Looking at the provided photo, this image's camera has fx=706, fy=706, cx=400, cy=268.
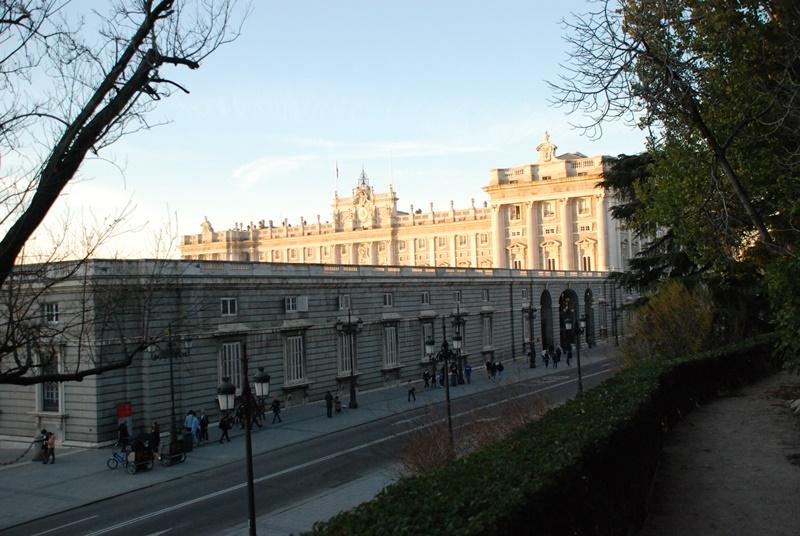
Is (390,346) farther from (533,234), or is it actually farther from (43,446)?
(533,234)

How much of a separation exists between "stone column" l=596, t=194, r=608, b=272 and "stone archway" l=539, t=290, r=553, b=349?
75.1ft

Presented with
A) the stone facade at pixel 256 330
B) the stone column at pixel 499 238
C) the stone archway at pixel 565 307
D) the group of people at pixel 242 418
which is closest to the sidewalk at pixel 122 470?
the group of people at pixel 242 418

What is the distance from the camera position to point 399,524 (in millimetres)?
6785

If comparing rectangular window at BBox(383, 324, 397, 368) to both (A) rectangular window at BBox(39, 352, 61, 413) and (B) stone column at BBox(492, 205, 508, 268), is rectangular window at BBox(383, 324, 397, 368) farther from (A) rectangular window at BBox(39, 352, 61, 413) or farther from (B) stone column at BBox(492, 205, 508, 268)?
(B) stone column at BBox(492, 205, 508, 268)

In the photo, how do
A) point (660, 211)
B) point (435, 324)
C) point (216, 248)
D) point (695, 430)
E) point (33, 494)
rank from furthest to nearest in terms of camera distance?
point (216, 248)
point (435, 324)
point (660, 211)
point (33, 494)
point (695, 430)

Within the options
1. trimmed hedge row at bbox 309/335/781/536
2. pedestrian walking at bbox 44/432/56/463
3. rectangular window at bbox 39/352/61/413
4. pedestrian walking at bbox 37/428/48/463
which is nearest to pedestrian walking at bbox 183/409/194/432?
pedestrian walking at bbox 44/432/56/463

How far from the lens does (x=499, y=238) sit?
94.3 m

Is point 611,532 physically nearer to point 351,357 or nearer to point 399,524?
point 399,524

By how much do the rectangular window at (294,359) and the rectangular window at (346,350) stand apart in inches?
115

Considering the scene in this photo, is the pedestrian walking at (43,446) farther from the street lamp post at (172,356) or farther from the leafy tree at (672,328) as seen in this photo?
the leafy tree at (672,328)

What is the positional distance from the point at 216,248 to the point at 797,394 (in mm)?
113084

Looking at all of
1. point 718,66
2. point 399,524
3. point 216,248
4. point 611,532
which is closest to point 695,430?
point 718,66

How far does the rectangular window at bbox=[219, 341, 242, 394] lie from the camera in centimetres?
3130

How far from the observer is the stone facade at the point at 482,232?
86500 mm
